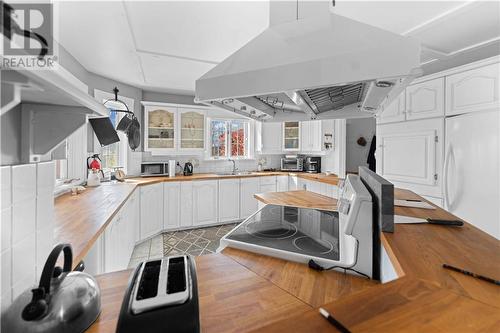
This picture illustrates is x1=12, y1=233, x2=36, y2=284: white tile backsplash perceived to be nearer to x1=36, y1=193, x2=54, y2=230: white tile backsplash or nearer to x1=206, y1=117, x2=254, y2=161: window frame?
x1=36, y1=193, x2=54, y2=230: white tile backsplash

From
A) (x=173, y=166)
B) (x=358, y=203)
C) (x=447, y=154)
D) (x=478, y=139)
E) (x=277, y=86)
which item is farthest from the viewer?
(x=173, y=166)

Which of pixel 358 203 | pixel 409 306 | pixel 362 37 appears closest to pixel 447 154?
pixel 358 203

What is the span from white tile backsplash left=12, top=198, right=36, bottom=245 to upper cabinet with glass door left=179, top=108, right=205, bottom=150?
3.46m

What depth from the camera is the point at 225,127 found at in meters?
4.74

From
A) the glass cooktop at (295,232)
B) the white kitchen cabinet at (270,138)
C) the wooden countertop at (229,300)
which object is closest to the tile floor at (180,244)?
the glass cooktop at (295,232)

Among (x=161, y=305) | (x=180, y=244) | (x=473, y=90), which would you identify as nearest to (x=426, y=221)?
(x=161, y=305)

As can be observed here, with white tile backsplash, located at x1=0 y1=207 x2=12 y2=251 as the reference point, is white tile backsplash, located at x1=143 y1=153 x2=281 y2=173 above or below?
above

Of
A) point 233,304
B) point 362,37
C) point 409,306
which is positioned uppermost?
point 362,37

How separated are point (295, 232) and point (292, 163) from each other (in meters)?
3.53

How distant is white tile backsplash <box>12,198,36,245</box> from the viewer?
0.65 metres

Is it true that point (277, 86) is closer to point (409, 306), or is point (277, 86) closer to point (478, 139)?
point (409, 306)

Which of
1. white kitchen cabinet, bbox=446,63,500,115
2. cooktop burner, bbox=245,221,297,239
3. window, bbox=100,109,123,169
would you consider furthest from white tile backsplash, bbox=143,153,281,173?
white kitchen cabinet, bbox=446,63,500,115

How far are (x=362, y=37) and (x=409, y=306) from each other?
83cm

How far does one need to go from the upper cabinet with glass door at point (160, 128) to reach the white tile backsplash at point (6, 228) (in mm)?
3423
